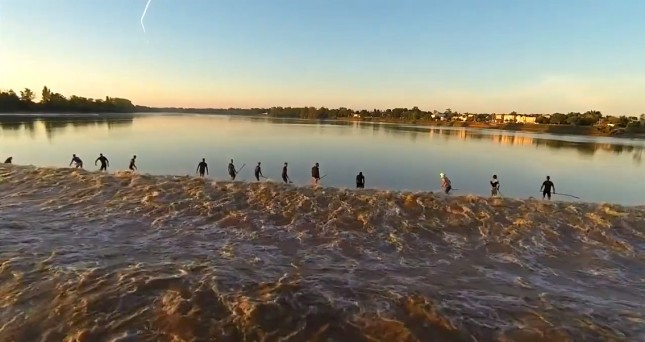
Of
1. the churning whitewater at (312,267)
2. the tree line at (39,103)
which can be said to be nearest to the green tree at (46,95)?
the tree line at (39,103)

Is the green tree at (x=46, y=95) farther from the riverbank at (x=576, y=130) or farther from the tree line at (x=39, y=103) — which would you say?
the riverbank at (x=576, y=130)

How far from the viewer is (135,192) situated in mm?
20422

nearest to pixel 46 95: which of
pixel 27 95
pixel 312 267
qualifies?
pixel 27 95

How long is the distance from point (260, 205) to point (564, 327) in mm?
13656

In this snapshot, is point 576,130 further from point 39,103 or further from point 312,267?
point 39,103

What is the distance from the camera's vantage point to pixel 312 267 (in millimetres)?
11641

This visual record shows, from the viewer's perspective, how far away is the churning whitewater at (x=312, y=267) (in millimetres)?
8289

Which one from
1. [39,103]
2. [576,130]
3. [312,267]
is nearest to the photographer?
[312,267]

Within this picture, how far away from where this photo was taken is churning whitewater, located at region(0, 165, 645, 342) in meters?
8.29

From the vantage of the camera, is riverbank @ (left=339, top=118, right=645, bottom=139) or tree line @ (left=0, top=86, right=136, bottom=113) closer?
riverbank @ (left=339, top=118, right=645, bottom=139)

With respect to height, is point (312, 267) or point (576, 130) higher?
point (576, 130)

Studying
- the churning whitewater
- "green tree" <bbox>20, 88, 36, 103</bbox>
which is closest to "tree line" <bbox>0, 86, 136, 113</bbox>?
"green tree" <bbox>20, 88, 36, 103</bbox>

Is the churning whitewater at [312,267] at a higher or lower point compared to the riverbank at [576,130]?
lower

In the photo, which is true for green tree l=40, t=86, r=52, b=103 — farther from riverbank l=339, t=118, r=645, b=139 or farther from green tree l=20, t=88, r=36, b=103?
riverbank l=339, t=118, r=645, b=139
